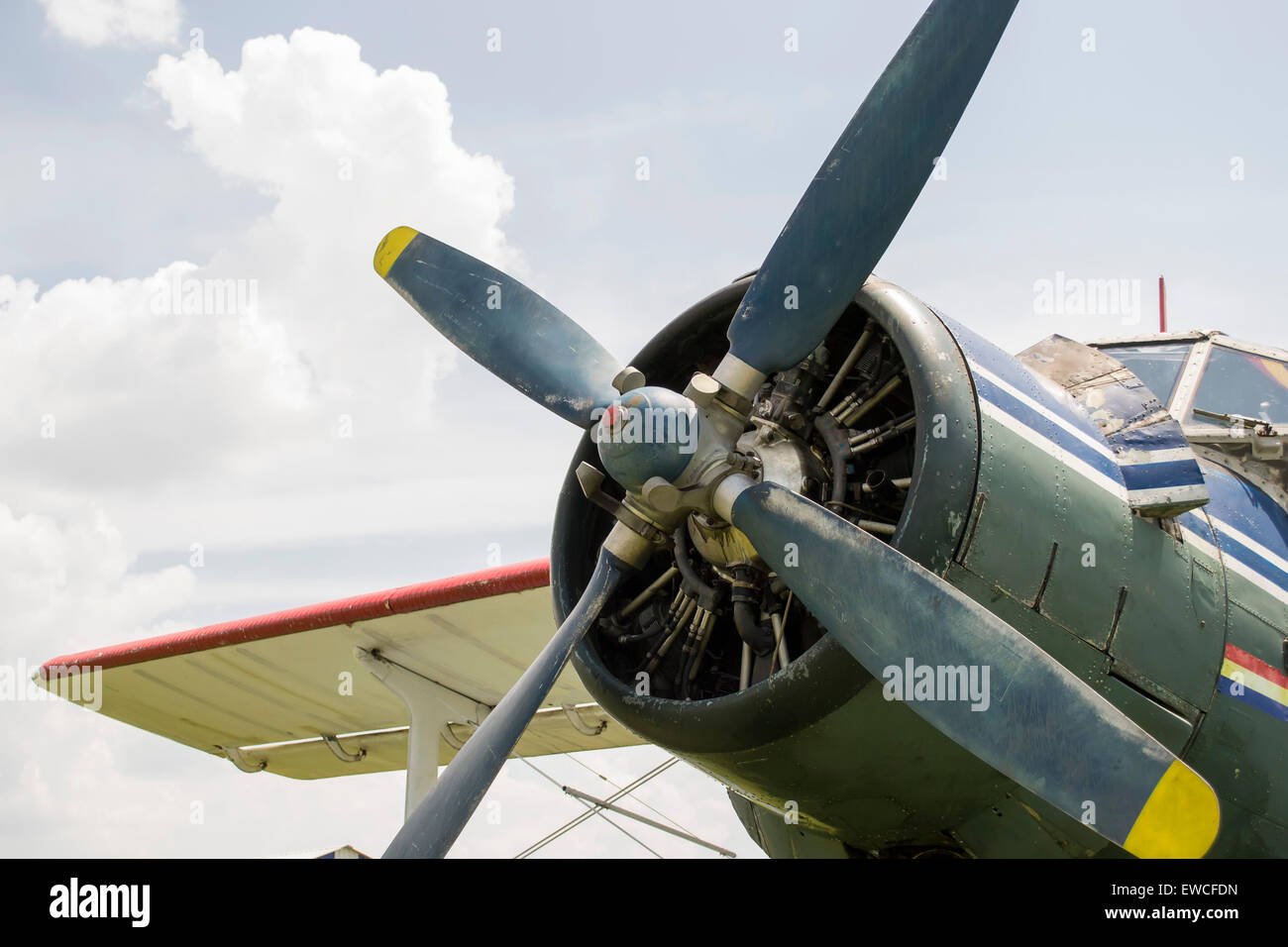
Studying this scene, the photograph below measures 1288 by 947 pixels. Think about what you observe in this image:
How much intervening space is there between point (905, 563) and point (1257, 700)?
68.8 inches

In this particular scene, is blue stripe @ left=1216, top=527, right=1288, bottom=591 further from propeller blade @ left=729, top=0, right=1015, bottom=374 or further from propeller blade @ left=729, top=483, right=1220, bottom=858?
propeller blade @ left=729, top=0, right=1015, bottom=374

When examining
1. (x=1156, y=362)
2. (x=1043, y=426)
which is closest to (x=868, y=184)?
(x=1043, y=426)

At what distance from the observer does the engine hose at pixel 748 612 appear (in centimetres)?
534

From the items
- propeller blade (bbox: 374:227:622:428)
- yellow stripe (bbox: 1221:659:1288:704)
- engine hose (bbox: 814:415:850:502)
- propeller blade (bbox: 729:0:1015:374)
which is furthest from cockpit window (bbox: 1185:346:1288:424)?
propeller blade (bbox: 374:227:622:428)

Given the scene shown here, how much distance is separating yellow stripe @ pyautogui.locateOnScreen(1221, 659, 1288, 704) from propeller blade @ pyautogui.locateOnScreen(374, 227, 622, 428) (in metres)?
2.74

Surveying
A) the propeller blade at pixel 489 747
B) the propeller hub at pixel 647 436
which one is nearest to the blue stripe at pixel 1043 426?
the propeller hub at pixel 647 436

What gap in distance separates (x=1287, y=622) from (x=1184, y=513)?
655 millimetres

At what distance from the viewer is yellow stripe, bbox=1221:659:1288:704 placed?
16.6 ft

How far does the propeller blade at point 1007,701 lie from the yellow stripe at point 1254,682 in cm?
105

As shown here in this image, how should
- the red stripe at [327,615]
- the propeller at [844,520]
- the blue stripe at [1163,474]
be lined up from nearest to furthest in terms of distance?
the propeller at [844,520] < the blue stripe at [1163,474] < the red stripe at [327,615]

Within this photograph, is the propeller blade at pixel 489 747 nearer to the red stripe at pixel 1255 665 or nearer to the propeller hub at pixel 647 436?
the propeller hub at pixel 647 436

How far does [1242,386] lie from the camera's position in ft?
20.9
